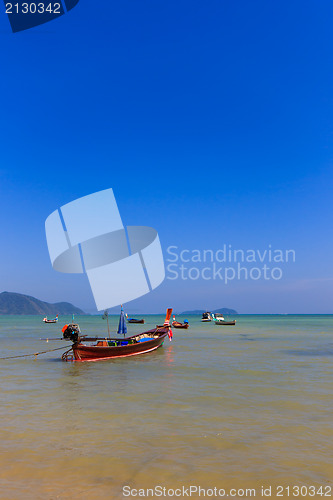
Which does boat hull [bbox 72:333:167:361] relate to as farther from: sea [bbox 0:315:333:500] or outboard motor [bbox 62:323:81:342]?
sea [bbox 0:315:333:500]

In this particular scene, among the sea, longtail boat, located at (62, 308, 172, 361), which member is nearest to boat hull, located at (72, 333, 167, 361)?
longtail boat, located at (62, 308, 172, 361)

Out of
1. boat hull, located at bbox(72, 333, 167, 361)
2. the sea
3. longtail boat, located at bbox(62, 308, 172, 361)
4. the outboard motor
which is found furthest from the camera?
boat hull, located at bbox(72, 333, 167, 361)

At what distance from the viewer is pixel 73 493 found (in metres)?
7.21

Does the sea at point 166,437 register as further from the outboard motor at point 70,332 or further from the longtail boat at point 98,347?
the longtail boat at point 98,347

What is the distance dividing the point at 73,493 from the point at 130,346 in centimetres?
2268

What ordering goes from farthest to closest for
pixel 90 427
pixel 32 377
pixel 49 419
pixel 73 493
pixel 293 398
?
1. pixel 32 377
2. pixel 293 398
3. pixel 49 419
4. pixel 90 427
5. pixel 73 493

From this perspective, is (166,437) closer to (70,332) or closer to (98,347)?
(70,332)

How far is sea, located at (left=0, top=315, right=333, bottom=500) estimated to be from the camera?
7676 millimetres

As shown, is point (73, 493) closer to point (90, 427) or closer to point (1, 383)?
point (90, 427)

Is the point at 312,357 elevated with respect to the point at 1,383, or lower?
lower

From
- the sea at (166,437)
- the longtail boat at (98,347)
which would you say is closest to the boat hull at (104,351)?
the longtail boat at (98,347)

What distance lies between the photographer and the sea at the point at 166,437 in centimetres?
768

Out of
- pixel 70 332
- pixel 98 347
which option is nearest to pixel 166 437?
pixel 70 332

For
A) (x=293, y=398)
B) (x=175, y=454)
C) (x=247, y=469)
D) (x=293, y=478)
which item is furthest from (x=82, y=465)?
(x=293, y=398)
